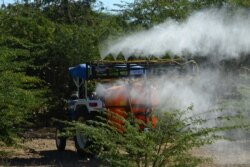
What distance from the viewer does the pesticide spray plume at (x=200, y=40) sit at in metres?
12.7

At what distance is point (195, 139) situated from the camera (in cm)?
707

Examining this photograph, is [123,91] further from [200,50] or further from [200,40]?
[200,50]

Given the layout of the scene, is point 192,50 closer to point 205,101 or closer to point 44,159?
point 205,101

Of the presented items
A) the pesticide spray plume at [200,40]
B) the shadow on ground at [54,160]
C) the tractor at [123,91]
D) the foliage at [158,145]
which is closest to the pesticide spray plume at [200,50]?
the pesticide spray plume at [200,40]

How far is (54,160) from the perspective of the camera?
12.3 meters

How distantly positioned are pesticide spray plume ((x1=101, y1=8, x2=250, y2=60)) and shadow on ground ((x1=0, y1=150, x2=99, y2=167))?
2.47 meters

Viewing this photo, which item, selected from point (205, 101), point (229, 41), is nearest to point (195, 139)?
point (205, 101)

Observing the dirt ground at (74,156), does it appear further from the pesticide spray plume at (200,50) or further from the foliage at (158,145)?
the foliage at (158,145)

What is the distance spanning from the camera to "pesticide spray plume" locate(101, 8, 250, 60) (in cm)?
1269

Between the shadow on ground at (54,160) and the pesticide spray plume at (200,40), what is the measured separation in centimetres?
247

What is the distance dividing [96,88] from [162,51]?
5.53ft

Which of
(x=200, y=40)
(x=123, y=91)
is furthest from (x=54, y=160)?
(x=200, y=40)

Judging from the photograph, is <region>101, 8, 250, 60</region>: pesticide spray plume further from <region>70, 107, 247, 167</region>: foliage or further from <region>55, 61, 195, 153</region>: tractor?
<region>70, 107, 247, 167</region>: foliage

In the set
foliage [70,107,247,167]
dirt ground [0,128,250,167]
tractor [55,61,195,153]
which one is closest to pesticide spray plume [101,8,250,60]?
tractor [55,61,195,153]
